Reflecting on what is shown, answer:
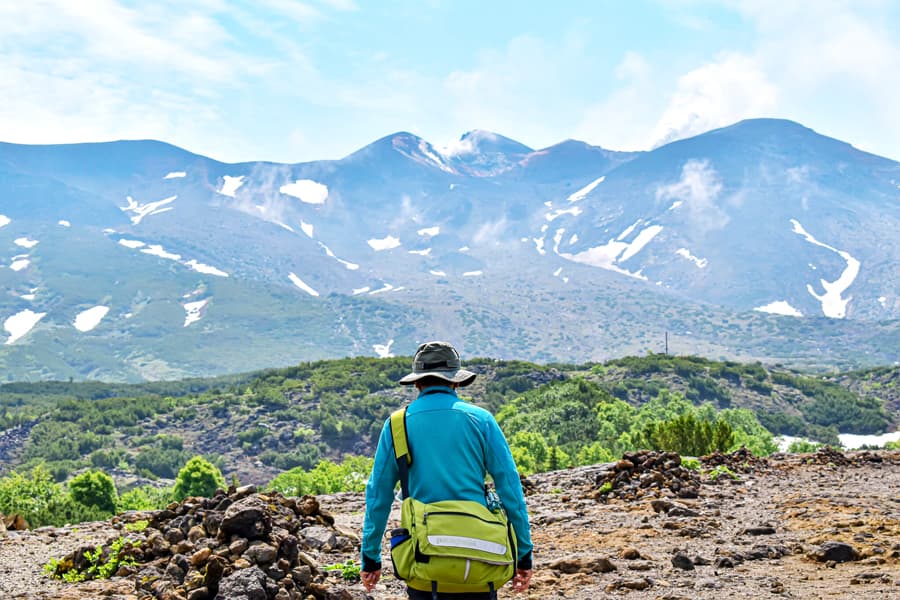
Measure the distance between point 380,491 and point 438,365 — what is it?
0.94 m

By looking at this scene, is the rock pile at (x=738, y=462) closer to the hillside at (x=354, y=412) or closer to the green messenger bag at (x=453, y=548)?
the green messenger bag at (x=453, y=548)

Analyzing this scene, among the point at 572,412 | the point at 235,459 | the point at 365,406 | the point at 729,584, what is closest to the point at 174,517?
the point at 729,584

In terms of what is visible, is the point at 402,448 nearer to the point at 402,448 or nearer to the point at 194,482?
the point at 402,448

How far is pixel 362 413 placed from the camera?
87625 mm

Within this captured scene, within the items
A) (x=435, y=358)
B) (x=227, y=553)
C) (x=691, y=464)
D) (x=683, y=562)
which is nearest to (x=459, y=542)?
(x=435, y=358)

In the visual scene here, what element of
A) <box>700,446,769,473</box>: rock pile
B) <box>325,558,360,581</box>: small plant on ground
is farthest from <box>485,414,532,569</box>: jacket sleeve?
<box>700,446,769,473</box>: rock pile

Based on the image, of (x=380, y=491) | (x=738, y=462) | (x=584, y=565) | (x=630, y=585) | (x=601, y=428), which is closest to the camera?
(x=380, y=491)

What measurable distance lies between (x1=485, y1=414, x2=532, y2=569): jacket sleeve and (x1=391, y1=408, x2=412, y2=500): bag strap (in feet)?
1.78

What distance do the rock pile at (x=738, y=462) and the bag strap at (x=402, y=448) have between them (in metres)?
16.1

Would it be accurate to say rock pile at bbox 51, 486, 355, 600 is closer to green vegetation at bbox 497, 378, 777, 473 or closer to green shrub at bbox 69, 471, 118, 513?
green shrub at bbox 69, 471, 118, 513

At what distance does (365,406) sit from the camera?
293ft

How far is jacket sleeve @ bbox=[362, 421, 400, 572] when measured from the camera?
566 cm

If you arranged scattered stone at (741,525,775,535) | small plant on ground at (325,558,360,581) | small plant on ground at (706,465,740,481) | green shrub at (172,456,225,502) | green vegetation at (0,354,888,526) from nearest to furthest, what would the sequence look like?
small plant on ground at (325,558,360,581) < scattered stone at (741,525,775,535) < small plant on ground at (706,465,740,481) < green shrub at (172,456,225,502) < green vegetation at (0,354,888,526)

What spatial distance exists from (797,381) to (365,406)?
55.4 meters
